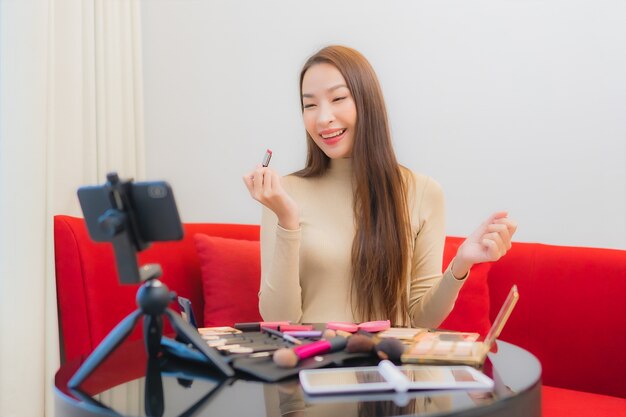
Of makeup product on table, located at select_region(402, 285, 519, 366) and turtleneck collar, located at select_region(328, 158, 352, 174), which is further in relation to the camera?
turtleneck collar, located at select_region(328, 158, 352, 174)

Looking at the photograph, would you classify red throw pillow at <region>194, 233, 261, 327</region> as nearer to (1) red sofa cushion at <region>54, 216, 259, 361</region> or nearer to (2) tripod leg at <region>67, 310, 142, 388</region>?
(1) red sofa cushion at <region>54, 216, 259, 361</region>

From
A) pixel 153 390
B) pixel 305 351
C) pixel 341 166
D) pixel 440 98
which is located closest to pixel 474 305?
pixel 341 166

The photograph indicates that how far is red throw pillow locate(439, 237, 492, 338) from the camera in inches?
66.1

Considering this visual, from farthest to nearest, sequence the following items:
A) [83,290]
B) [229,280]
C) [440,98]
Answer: [440,98] → [229,280] → [83,290]

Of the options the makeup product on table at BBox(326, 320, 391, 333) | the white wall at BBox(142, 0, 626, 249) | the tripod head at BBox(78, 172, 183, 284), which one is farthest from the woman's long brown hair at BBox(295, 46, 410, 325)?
the tripod head at BBox(78, 172, 183, 284)

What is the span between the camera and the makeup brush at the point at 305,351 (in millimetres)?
824

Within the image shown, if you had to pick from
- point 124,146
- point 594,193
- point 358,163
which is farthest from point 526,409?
point 124,146

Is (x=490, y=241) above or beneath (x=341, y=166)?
beneath

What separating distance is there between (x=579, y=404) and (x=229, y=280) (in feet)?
2.91

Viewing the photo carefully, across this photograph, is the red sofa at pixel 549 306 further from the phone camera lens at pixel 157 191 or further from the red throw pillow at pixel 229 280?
the phone camera lens at pixel 157 191

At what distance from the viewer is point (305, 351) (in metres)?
0.86

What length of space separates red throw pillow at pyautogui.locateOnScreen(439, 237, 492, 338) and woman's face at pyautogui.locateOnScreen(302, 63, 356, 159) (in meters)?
0.48

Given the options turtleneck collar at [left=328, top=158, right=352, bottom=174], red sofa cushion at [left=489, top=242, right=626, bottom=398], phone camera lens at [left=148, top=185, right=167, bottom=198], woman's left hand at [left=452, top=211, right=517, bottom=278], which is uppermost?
turtleneck collar at [left=328, top=158, right=352, bottom=174]

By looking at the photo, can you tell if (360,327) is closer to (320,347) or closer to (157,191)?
(320,347)
